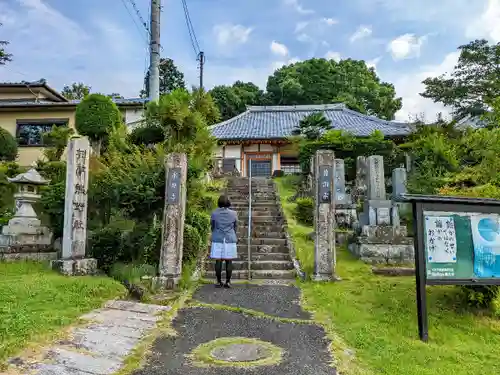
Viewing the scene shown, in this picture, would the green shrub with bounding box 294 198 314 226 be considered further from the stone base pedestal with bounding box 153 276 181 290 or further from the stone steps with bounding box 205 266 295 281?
the stone base pedestal with bounding box 153 276 181 290

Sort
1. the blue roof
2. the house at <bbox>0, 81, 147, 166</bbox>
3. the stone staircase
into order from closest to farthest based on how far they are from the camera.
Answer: the stone staircase, the house at <bbox>0, 81, 147, 166</bbox>, the blue roof

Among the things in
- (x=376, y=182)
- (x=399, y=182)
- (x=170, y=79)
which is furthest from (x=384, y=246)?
(x=170, y=79)

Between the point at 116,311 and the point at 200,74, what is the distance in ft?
83.8

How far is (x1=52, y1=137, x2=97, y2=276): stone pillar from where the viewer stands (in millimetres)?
7858

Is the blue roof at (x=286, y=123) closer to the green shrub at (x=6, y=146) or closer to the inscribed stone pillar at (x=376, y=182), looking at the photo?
the green shrub at (x=6, y=146)

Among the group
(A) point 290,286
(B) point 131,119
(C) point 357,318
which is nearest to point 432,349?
(C) point 357,318

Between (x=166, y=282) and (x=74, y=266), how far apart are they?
1.93 metres

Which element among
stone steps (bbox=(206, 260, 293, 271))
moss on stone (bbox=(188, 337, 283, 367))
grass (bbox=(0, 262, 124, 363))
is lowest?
moss on stone (bbox=(188, 337, 283, 367))

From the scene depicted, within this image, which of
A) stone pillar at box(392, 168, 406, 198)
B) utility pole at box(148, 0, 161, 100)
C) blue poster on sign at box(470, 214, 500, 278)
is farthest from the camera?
utility pole at box(148, 0, 161, 100)

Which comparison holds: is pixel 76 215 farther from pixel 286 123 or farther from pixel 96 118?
pixel 286 123

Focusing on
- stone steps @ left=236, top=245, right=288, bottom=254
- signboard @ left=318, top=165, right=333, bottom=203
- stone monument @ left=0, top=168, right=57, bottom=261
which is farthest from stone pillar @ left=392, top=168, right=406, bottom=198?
stone monument @ left=0, top=168, right=57, bottom=261

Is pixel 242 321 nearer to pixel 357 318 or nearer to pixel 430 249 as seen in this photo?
pixel 357 318

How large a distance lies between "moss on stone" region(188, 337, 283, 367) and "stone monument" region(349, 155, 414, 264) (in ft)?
17.8

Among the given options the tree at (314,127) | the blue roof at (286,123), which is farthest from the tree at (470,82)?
the tree at (314,127)
